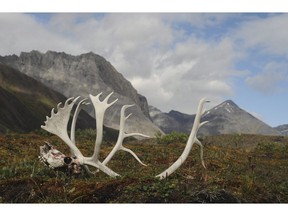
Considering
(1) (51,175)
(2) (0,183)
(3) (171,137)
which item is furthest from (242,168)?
(3) (171,137)

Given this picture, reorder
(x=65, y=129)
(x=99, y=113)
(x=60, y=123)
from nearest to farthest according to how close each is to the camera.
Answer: (x=99, y=113) < (x=65, y=129) < (x=60, y=123)

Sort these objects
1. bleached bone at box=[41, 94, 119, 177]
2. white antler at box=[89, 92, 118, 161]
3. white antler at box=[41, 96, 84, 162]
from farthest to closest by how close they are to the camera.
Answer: white antler at box=[41, 96, 84, 162], bleached bone at box=[41, 94, 119, 177], white antler at box=[89, 92, 118, 161]

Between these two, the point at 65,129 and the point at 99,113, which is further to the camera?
the point at 65,129

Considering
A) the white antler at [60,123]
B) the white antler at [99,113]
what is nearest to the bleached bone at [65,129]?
the white antler at [60,123]

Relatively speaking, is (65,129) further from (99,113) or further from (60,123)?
(99,113)

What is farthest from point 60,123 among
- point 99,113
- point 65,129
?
point 99,113

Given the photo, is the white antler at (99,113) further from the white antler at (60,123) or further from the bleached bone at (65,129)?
the white antler at (60,123)

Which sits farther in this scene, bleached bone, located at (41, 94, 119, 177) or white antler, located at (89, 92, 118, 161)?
bleached bone, located at (41, 94, 119, 177)

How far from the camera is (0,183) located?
12.4m

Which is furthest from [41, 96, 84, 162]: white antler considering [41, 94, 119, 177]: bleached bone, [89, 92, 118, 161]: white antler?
[89, 92, 118, 161]: white antler

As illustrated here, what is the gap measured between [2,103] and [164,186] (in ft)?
459

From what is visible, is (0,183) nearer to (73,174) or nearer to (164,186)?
(73,174)

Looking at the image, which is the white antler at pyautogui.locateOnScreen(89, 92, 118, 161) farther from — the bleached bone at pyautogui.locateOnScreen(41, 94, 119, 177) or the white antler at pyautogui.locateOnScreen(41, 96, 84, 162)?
the white antler at pyautogui.locateOnScreen(41, 96, 84, 162)

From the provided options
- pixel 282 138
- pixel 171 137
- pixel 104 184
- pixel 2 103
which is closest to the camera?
pixel 104 184
